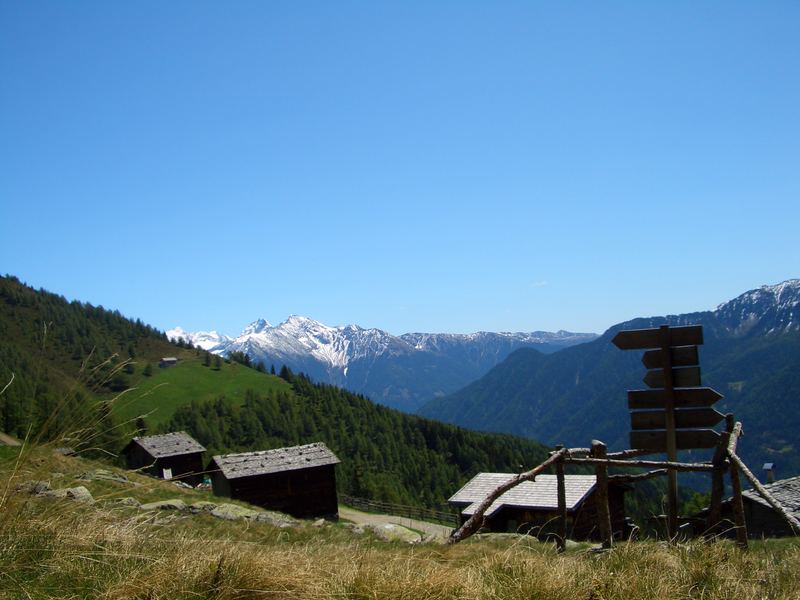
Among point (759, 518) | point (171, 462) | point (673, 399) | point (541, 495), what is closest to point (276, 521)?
point (673, 399)

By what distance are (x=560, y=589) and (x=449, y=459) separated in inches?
4809

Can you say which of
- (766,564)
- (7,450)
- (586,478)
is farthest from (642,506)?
(766,564)

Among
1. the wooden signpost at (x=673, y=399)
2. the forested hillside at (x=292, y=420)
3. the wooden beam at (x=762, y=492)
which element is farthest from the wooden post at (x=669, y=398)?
the forested hillside at (x=292, y=420)

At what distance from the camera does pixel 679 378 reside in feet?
27.7

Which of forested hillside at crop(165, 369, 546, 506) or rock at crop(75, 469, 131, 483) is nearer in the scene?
rock at crop(75, 469, 131, 483)

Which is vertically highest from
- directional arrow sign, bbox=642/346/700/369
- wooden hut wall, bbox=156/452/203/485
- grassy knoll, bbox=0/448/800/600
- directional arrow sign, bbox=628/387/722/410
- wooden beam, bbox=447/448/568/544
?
directional arrow sign, bbox=642/346/700/369

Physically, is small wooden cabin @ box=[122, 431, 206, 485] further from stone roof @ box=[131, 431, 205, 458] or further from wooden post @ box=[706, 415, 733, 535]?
wooden post @ box=[706, 415, 733, 535]

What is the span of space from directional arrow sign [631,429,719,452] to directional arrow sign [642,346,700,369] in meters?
0.89

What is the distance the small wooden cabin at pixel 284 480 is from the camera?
4081cm

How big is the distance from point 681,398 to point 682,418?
276 mm

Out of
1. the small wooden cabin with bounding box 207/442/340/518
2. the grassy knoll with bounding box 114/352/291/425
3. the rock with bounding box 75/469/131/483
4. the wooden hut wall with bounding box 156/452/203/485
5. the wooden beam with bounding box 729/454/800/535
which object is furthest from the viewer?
the grassy knoll with bounding box 114/352/291/425

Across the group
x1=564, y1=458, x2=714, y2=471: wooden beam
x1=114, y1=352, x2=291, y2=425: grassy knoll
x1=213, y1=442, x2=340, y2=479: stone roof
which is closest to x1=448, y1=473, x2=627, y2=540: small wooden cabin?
x1=213, y1=442, x2=340, y2=479: stone roof

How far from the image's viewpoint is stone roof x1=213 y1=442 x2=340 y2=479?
4091 centimetres

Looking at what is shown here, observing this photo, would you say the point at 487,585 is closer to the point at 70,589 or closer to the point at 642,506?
the point at 70,589
